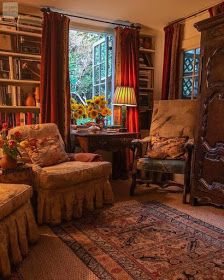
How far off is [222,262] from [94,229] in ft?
3.33

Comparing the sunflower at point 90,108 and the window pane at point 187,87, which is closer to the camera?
the sunflower at point 90,108

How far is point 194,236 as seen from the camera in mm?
2188

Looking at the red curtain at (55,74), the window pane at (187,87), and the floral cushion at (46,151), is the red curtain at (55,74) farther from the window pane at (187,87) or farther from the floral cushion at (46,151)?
the window pane at (187,87)

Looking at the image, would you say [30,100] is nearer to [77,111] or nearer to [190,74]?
[77,111]

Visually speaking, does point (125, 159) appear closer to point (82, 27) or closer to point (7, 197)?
point (82, 27)

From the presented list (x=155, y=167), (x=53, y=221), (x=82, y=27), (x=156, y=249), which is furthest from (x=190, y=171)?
(x=82, y=27)

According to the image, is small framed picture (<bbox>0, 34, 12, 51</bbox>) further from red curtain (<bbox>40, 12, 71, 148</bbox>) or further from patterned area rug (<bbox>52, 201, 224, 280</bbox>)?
patterned area rug (<bbox>52, 201, 224, 280</bbox>)

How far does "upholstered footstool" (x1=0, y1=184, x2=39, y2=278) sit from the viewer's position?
5.34ft

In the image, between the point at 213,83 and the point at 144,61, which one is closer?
the point at 213,83

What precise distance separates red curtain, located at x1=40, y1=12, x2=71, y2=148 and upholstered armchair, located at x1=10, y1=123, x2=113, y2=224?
19.1 inches

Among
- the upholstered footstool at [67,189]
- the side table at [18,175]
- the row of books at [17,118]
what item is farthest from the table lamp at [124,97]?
the side table at [18,175]

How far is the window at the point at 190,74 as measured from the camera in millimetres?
3906

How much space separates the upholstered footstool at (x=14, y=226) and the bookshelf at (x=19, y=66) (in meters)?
1.62

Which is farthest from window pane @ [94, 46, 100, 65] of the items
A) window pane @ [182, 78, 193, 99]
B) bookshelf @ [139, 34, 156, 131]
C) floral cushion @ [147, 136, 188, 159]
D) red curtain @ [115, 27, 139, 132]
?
floral cushion @ [147, 136, 188, 159]
